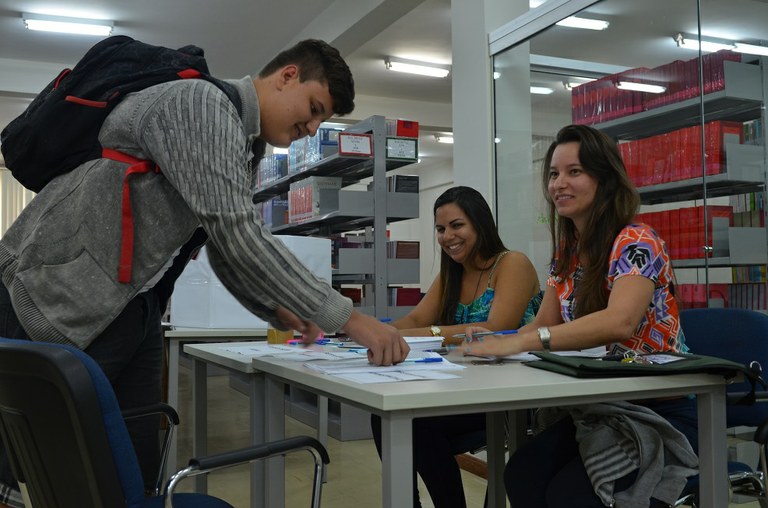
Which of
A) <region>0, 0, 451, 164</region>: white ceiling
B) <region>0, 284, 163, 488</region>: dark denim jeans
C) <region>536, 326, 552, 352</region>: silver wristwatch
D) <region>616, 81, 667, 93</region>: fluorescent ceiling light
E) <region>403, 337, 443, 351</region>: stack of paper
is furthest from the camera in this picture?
<region>0, 0, 451, 164</region>: white ceiling

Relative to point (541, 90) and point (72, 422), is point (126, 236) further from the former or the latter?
point (541, 90)

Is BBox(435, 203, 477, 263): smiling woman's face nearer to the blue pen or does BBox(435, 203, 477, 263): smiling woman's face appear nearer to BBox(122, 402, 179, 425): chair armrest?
the blue pen

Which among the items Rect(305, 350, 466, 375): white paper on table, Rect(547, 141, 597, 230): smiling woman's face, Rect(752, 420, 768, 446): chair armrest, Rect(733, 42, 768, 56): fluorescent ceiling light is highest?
Rect(733, 42, 768, 56): fluorescent ceiling light

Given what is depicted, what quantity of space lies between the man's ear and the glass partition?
2108 millimetres

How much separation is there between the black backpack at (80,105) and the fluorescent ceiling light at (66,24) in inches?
216

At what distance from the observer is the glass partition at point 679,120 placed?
9.48 feet

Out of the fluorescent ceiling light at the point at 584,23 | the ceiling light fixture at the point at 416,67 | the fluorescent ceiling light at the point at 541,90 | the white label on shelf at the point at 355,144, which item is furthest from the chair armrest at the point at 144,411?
the ceiling light fixture at the point at 416,67

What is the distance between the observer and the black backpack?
1.30m

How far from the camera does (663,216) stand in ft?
10.4

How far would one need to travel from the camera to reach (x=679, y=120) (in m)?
3.11

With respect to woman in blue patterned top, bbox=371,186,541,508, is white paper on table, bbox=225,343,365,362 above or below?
below

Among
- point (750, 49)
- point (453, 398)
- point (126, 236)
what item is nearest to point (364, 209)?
point (750, 49)

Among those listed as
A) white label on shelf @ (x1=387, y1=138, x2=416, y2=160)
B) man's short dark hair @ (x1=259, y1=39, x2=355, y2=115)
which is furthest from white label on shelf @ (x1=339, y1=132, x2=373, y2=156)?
man's short dark hair @ (x1=259, y1=39, x2=355, y2=115)

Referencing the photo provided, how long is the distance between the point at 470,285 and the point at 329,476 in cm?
133
